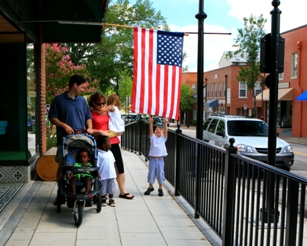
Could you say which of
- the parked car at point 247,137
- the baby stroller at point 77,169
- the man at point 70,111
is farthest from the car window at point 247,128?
the baby stroller at point 77,169

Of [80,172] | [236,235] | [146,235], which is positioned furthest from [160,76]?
[236,235]

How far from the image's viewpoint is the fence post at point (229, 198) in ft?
15.4

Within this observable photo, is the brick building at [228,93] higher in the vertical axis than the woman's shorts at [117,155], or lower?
higher

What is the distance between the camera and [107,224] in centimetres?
593

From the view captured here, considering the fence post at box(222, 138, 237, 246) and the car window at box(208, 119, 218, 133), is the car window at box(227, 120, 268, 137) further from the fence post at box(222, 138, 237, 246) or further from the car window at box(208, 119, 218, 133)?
the fence post at box(222, 138, 237, 246)

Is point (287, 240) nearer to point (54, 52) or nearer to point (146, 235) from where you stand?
point (146, 235)

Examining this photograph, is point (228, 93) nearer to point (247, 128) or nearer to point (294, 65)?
point (294, 65)

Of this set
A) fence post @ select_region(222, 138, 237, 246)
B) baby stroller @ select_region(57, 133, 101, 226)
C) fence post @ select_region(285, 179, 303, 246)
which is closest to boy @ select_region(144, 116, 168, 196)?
baby stroller @ select_region(57, 133, 101, 226)

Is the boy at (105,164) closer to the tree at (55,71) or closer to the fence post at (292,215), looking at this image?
the fence post at (292,215)

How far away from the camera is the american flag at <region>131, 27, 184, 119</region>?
7320mm

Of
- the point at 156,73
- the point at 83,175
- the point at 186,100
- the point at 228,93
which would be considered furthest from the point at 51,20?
the point at 186,100

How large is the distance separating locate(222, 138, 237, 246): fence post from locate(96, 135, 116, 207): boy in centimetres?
252

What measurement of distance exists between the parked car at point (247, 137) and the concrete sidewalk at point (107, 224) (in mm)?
4890

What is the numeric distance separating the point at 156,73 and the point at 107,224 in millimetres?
2798
